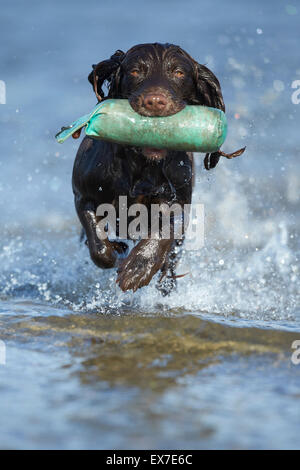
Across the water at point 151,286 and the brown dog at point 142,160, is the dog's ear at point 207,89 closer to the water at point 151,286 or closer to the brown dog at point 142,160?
the brown dog at point 142,160

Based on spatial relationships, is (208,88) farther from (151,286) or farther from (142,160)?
(151,286)

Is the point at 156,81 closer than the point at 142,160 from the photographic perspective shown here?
Yes

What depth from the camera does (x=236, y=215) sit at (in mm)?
7316

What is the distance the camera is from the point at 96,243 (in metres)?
4.09

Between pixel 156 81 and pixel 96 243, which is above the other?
pixel 156 81
